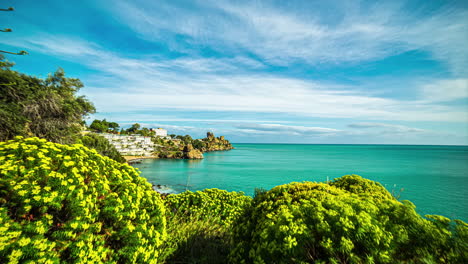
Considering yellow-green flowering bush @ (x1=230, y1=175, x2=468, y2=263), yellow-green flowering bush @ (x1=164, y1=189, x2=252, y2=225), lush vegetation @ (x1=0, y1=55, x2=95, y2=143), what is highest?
lush vegetation @ (x1=0, y1=55, x2=95, y2=143)

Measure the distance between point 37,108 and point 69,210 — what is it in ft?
49.1

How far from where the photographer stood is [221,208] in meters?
7.39

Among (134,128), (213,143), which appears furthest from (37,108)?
(213,143)

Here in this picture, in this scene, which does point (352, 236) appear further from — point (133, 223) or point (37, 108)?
point (37, 108)

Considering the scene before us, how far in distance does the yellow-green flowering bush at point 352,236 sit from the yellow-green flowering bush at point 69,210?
1795 mm

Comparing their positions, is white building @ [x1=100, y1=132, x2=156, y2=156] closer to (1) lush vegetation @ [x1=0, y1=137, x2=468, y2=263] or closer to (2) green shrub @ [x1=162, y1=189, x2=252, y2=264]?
(2) green shrub @ [x1=162, y1=189, x2=252, y2=264]

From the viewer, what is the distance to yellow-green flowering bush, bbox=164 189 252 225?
6.96 m

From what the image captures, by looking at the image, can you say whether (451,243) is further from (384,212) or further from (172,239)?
(172,239)

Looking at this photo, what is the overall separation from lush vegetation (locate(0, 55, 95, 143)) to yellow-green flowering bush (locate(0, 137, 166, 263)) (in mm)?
11344

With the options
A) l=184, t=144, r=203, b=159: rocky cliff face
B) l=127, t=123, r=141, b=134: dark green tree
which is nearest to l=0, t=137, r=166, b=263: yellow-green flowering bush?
l=184, t=144, r=203, b=159: rocky cliff face

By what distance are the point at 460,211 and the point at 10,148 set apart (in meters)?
28.9

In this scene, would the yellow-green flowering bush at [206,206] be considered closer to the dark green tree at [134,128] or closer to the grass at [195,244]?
the grass at [195,244]

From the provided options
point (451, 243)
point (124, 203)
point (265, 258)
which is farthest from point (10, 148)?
point (451, 243)

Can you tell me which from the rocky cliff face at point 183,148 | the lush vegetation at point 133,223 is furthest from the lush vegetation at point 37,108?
the rocky cliff face at point 183,148
